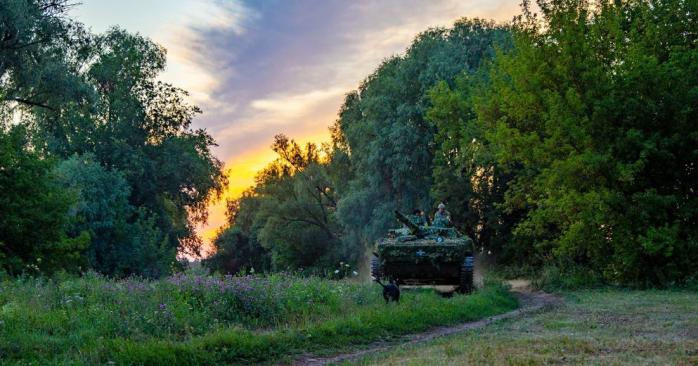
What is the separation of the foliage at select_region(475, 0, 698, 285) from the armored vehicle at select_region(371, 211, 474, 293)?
5573 mm

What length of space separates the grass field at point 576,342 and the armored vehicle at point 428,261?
4.70m

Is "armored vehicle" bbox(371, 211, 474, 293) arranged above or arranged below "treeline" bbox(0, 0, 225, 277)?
below

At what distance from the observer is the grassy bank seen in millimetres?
9508

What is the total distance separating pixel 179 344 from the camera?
31.9 feet

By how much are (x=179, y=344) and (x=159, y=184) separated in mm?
41018

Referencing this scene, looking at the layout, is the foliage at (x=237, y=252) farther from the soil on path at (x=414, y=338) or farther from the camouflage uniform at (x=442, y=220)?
the soil on path at (x=414, y=338)

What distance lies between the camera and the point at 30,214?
26.5 metres

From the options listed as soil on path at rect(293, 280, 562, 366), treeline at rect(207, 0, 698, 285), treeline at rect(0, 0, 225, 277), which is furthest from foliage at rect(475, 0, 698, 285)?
treeline at rect(0, 0, 225, 277)

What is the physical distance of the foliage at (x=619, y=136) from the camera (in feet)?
76.2

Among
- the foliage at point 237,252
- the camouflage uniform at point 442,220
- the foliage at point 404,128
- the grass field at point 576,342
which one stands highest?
the foliage at point 404,128

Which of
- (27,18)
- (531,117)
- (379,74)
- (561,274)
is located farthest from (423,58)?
(27,18)

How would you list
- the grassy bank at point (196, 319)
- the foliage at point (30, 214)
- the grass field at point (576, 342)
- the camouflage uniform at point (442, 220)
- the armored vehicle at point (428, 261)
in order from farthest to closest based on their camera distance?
the foliage at point (30, 214)
the camouflage uniform at point (442, 220)
the armored vehicle at point (428, 261)
the grassy bank at point (196, 319)
the grass field at point (576, 342)

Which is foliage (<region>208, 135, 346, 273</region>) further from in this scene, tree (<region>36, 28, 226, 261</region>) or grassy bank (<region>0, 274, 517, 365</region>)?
grassy bank (<region>0, 274, 517, 365</region>)

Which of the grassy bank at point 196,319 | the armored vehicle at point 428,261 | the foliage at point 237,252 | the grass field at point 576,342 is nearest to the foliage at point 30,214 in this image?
the grassy bank at point 196,319
